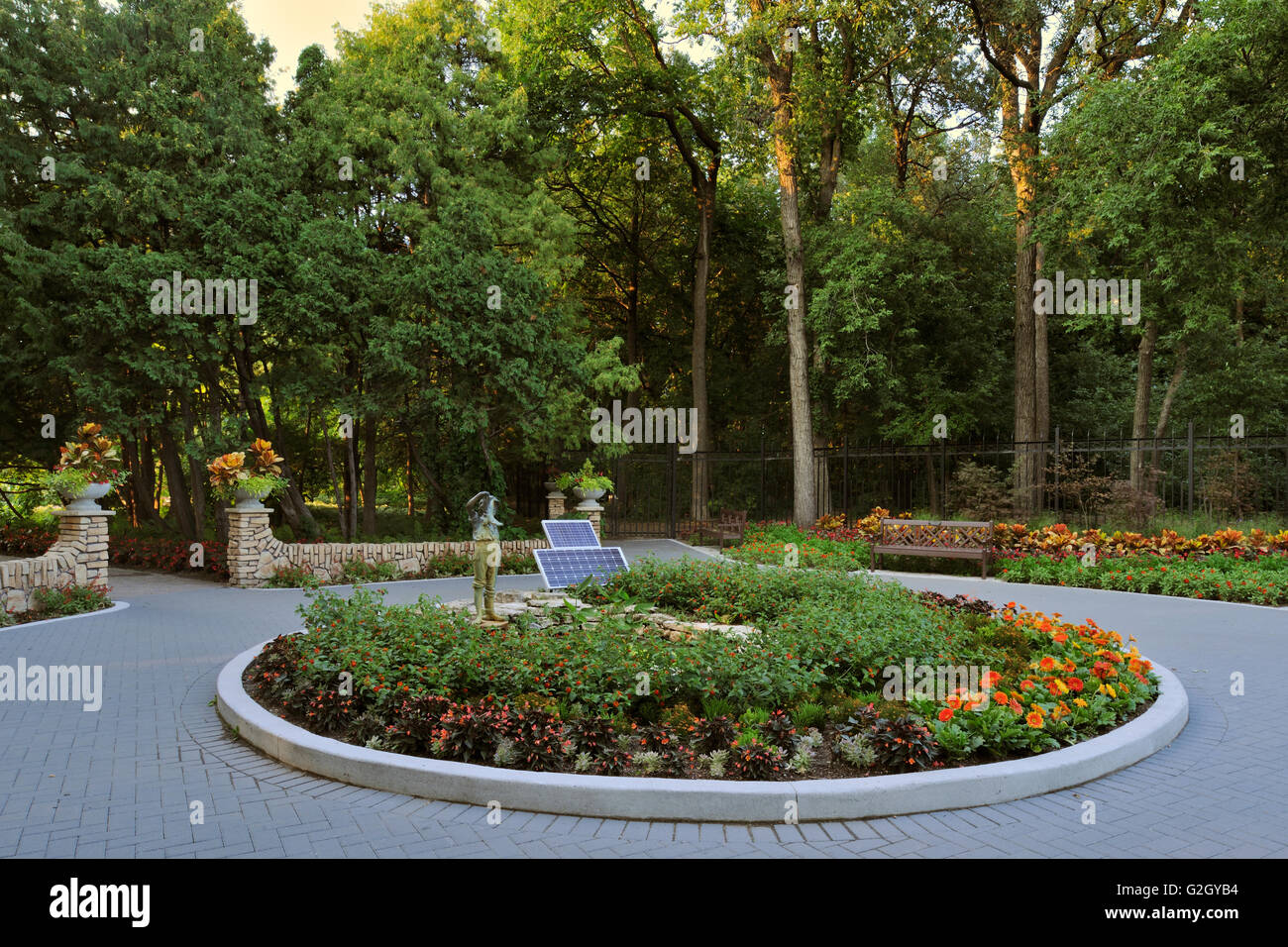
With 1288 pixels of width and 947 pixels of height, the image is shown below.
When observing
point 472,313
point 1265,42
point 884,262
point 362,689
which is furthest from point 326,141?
point 1265,42

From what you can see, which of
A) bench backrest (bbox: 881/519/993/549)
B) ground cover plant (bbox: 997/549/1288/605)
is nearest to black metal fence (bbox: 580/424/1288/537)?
bench backrest (bbox: 881/519/993/549)

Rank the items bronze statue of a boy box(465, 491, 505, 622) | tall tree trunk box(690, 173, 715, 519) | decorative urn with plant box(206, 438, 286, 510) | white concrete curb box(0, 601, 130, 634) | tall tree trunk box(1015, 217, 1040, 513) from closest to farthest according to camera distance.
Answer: bronze statue of a boy box(465, 491, 505, 622) < white concrete curb box(0, 601, 130, 634) < decorative urn with plant box(206, 438, 286, 510) < tall tree trunk box(1015, 217, 1040, 513) < tall tree trunk box(690, 173, 715, 519)

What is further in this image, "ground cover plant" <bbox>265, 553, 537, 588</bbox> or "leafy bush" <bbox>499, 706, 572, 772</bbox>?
"ground cover plant" <bbox>265, 553, 537, 588</bbox>

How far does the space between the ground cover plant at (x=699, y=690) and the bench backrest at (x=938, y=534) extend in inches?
277

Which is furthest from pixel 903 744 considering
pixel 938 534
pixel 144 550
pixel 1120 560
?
pixel 144 550

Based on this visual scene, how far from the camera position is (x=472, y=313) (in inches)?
621

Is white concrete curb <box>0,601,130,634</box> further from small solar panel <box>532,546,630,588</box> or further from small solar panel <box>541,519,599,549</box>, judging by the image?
small solar panel <box>541,519,599,549</box>

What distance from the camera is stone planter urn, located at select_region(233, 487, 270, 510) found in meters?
13.4

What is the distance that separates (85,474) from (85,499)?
39cm

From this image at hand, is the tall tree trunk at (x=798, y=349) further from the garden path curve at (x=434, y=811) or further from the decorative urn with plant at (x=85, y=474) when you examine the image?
the decorative urn with plant at (x=85, y=474)

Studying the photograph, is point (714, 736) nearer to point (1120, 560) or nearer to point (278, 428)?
point (1120, 560)

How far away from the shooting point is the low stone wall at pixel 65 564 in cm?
1060

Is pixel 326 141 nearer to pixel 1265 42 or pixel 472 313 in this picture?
pixel 472 313

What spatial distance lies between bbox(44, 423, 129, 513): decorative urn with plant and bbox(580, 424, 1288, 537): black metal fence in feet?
32.9
